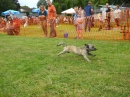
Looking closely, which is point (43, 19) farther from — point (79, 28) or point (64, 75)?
point (64, 75)

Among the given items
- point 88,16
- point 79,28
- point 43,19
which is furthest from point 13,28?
point 79,28

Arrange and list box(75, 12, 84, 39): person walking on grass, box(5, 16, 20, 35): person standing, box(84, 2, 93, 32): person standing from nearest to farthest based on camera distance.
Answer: box(75, 12, 84, 39): person walking on grass
box(84, 2, 93, 32): person standing
box(5, 16, 20, 35): person standing

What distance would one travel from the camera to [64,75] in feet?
18.4

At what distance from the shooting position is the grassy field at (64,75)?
4.58 meters

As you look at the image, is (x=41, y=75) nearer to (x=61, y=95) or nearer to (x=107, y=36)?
(x=61, y=95)

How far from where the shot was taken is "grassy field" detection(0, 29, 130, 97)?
15.0ft

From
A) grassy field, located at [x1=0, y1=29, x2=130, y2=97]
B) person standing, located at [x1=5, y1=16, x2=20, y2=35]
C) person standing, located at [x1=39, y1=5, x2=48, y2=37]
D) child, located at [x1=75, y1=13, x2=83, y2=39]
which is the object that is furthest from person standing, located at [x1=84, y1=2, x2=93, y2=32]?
grassy field, located at [x1=0, y1=29, x2=130, y2=97]

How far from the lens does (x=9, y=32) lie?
17.4 metres

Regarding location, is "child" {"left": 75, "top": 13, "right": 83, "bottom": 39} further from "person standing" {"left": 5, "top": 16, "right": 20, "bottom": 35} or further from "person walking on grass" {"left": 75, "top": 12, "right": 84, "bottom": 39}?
"person standing" {"left": 5, "top": 16, "right": 20, "bottom": 35}

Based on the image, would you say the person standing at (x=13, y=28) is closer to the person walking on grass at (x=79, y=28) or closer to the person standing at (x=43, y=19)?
the person standing at (x=43, y=19)

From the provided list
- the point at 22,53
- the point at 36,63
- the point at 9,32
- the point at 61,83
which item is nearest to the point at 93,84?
the point at 61,83

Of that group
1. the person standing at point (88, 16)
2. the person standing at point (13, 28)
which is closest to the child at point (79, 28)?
the person standing at point (88, 16)

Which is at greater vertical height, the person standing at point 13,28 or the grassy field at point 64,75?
the person standing at point 13,28

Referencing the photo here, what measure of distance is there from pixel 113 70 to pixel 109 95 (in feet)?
5.46
